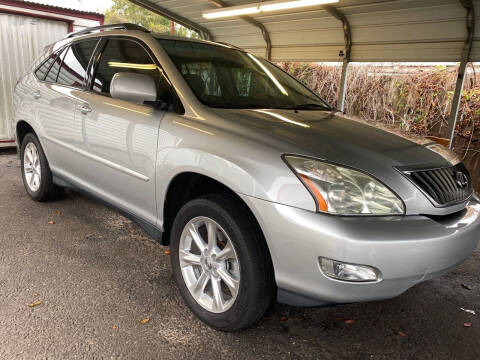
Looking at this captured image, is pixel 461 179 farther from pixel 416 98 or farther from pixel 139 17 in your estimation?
pixel 139 17

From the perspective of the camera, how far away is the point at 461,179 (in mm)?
2201

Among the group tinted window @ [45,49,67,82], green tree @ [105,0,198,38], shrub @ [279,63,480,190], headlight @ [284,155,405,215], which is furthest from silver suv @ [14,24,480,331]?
green tree @ [105,0,198,38]

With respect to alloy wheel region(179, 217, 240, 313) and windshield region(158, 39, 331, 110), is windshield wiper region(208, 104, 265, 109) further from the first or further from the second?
alloy wheel region(179, 217, 240, 313)

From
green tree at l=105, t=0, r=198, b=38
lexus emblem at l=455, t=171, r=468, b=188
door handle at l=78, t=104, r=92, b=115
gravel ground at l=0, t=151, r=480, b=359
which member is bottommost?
gravel ground at l=0, t=151, r=480, b=359

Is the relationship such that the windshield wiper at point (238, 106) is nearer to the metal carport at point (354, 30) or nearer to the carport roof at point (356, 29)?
the metal carport at point (354, 30)

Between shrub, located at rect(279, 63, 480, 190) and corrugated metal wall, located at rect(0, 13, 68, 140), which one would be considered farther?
shrub, located at rect(279, 63, 480, 190)

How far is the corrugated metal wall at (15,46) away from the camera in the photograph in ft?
22.1

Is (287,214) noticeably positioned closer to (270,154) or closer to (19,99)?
(270,154)

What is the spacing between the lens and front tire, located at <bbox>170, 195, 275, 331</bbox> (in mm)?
1928

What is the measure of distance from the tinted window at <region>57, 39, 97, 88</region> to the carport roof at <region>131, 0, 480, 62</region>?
4.48 m

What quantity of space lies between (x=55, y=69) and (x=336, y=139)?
9.57 feet

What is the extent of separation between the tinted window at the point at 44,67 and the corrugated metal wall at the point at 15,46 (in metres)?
3.62

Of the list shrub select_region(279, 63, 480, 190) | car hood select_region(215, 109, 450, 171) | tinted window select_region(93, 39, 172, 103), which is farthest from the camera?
shrub select_region(279, 63, 480, 190)

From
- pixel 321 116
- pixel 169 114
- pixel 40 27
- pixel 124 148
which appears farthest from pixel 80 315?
pixel 40 27
